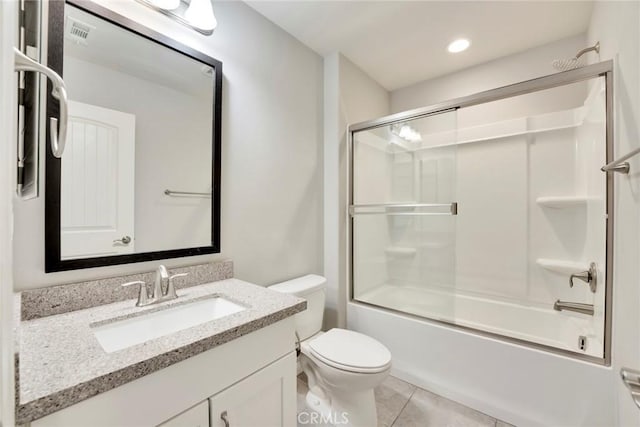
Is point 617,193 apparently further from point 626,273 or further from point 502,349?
point 502,349

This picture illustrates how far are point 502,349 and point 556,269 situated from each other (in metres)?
0.88

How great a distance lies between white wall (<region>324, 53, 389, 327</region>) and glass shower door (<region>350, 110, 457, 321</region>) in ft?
0.38

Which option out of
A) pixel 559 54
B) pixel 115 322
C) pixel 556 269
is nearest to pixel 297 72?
pixel 115 322

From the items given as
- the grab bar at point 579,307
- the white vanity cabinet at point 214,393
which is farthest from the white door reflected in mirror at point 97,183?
the grab bar at point 579,307

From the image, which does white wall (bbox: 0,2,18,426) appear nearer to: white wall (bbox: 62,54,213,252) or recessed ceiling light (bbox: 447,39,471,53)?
white wall (bbox: 62,54,213,252)

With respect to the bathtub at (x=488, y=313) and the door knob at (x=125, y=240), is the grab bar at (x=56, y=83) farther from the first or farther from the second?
the bathtub at (x=488, y=313)

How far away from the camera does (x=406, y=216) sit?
2.09m

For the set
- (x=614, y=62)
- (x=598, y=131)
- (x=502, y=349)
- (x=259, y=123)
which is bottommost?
(x=502, y=349)

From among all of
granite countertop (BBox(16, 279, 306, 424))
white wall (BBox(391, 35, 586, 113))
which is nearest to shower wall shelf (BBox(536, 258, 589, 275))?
white wall (BBox(391, 35, 586, 113))

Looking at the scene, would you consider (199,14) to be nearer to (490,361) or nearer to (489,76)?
(489,76)

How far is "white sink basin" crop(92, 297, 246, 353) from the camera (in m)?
0.90

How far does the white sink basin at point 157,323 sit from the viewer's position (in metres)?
0.90

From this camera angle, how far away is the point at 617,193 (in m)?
1.14

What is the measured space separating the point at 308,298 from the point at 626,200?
5.09 ft
